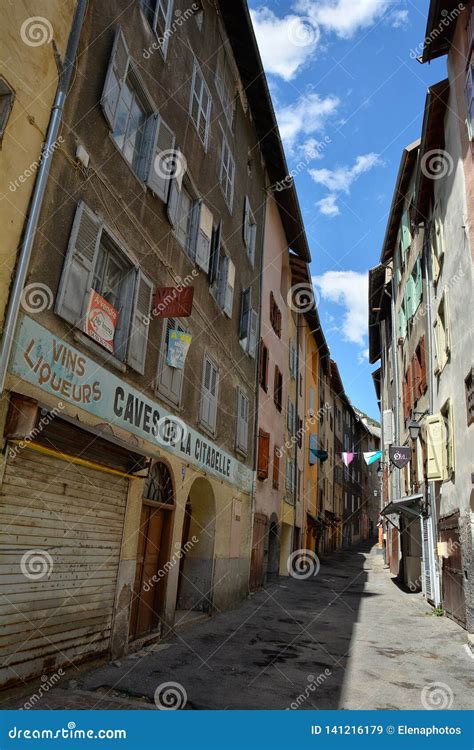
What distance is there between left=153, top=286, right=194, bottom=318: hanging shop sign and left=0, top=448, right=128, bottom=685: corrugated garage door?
2.77m

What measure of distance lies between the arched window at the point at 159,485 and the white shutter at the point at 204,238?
179 inches

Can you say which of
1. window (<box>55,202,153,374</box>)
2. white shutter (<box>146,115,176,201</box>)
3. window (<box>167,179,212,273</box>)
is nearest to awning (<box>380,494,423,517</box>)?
window (<box>167,179,212,273</box>)

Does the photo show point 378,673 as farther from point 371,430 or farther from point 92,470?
point 371,430

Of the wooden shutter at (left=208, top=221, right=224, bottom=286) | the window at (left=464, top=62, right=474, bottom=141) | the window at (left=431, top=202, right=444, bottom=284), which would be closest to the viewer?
the window at (left=464, top=62, right=474, bottom=141)

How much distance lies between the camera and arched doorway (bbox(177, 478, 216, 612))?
11.9 meters

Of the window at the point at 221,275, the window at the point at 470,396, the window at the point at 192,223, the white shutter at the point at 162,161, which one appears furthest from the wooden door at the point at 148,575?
the window at the point at 470,396

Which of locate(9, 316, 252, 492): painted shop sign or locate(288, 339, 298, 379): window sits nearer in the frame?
locate(9, 316, 252, 492): painted shop sign

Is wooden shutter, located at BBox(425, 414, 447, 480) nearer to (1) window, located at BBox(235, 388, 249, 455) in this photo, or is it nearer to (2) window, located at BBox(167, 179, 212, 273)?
(1) window, located at BBox(235, 388, 249, 455)

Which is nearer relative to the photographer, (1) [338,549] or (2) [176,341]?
(2) [176,341]

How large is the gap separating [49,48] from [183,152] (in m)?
4.89

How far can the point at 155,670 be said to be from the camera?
7238 mm

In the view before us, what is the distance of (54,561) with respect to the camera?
623 centimetres

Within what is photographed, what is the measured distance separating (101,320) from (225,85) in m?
9.88

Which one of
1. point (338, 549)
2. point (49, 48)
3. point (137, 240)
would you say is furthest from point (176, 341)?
point (338, 549)
